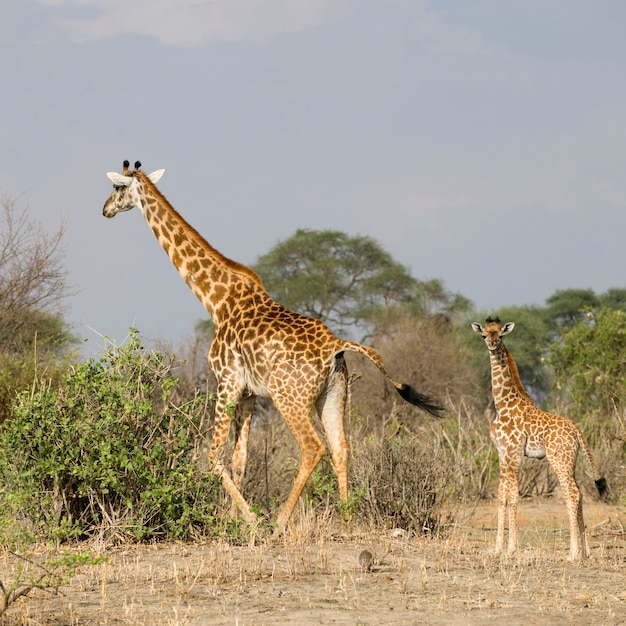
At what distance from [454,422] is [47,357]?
6.23 m

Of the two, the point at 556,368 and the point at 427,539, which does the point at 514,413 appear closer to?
the point at 427,539

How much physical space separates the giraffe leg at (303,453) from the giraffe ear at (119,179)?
2.74 metres

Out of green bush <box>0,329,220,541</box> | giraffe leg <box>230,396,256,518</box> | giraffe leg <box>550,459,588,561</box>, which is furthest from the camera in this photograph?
giraffe leg <box>230,396,256,518</box>

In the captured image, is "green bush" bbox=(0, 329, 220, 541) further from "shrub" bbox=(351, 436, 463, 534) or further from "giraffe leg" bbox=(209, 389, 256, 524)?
"shrub" bbox=(351, 436, 463, 534)

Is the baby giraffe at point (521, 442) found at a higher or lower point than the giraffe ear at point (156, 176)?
lower

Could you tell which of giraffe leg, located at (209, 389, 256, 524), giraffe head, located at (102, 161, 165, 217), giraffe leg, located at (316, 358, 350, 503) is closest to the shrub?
giraffe leg, located at (316, 358, 350, 503)

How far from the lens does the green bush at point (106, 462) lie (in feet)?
25.4

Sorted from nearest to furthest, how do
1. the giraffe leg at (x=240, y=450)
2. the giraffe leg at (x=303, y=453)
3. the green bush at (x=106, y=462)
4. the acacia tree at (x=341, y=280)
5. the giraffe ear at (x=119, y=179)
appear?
the green bush at (x=106, y=462)
the giraffe leg at (x=303, y=453)
the giraffe leg at (x=240, y=450)
the giraffe ear at (x=119, y=179)
the acacia tree at (x=341, y=280)

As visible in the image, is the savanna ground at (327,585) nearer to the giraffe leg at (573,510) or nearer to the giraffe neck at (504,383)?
the giraffe leg at (573,510)

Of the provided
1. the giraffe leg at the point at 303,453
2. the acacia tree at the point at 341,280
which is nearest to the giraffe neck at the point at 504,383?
the giraffe leg at the point at 303,453

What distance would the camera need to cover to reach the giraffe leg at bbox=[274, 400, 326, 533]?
8.10 metres

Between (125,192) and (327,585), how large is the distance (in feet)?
15.9

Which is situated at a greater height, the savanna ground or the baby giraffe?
the baby giraffe

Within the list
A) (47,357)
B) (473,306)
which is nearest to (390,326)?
(473,306)
